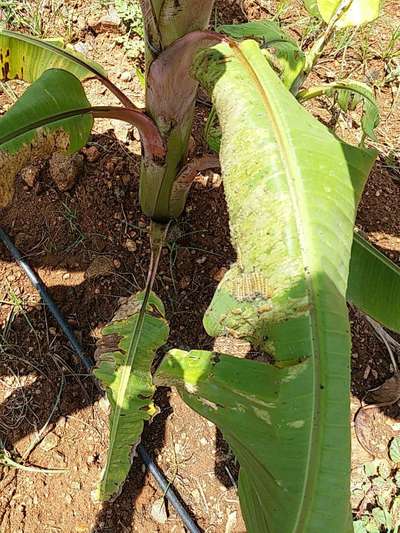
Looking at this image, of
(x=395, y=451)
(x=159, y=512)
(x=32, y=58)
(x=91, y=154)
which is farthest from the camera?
(x=91, y=154)

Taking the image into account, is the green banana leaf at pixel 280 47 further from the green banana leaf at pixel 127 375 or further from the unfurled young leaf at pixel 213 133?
the green banana leaf at pixel 127 375

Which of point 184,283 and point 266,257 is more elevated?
point 266,257

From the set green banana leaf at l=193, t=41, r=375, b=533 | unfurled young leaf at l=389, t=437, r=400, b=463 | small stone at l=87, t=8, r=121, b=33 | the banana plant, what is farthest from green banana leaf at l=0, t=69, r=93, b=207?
unfurled young leaf at l=389, t=437, r=400, b=463

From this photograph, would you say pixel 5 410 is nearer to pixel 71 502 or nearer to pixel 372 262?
pixel 71 502

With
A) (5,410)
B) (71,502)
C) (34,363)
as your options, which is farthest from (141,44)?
(71,502)

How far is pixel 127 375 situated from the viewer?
1.15m

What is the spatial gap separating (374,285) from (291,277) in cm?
43

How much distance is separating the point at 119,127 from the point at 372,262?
902 millimetres

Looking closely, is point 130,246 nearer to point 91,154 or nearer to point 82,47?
point 91,154

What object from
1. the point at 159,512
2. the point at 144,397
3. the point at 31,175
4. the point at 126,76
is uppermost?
the point at 126,76

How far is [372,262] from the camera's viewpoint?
110 centimetres

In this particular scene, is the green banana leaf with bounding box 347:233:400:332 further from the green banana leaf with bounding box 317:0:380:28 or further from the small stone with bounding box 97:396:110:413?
the small stone with bounding box 97:396:110:413

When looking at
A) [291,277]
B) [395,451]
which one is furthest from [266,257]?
[395,451]

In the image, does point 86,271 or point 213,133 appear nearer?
point 213,133
